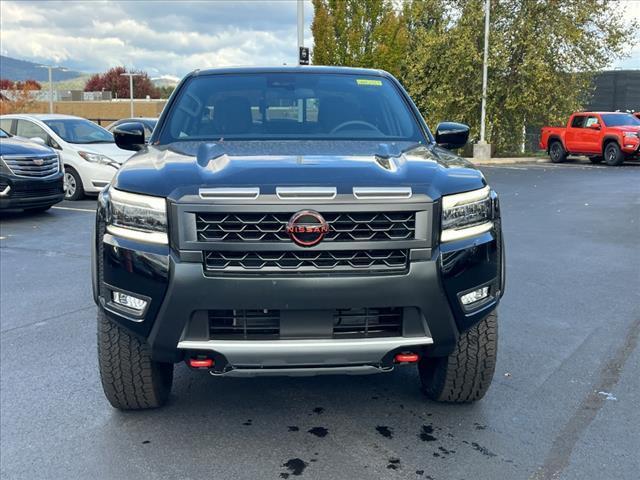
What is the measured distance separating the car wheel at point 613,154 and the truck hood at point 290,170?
20.6 metres

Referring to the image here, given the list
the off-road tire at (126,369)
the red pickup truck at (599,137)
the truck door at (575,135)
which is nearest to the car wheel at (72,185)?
the off-road tire at (126,369)

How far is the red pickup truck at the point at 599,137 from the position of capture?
21859 millimetres

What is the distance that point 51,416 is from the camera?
355 cm

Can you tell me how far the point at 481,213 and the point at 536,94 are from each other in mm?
23351

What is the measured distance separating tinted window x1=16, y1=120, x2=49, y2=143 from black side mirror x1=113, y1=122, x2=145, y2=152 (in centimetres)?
904

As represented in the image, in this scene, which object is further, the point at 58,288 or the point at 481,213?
the point at 58,288

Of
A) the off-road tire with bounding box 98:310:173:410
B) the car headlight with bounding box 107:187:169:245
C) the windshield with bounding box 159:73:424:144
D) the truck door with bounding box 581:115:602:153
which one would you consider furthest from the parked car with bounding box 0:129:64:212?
the truck door with bounding box 581:115:602:153

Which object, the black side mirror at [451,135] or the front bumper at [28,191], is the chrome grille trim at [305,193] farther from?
the front bumper at [28,191]

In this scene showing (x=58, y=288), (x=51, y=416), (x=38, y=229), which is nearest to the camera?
(x=51, y=416)

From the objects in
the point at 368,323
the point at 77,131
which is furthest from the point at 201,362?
the point at 77,131

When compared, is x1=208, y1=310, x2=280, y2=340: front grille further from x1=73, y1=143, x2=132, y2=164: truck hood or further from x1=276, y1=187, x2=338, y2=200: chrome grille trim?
x1=73, y1=143, x2=132, y2=164: truck hood

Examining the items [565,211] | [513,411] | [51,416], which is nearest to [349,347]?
[513,411]

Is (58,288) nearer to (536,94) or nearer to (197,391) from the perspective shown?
(197,391)

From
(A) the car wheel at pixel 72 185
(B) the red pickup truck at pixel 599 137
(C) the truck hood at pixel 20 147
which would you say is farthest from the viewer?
(B) the red pickup truck at pixel 599 137
